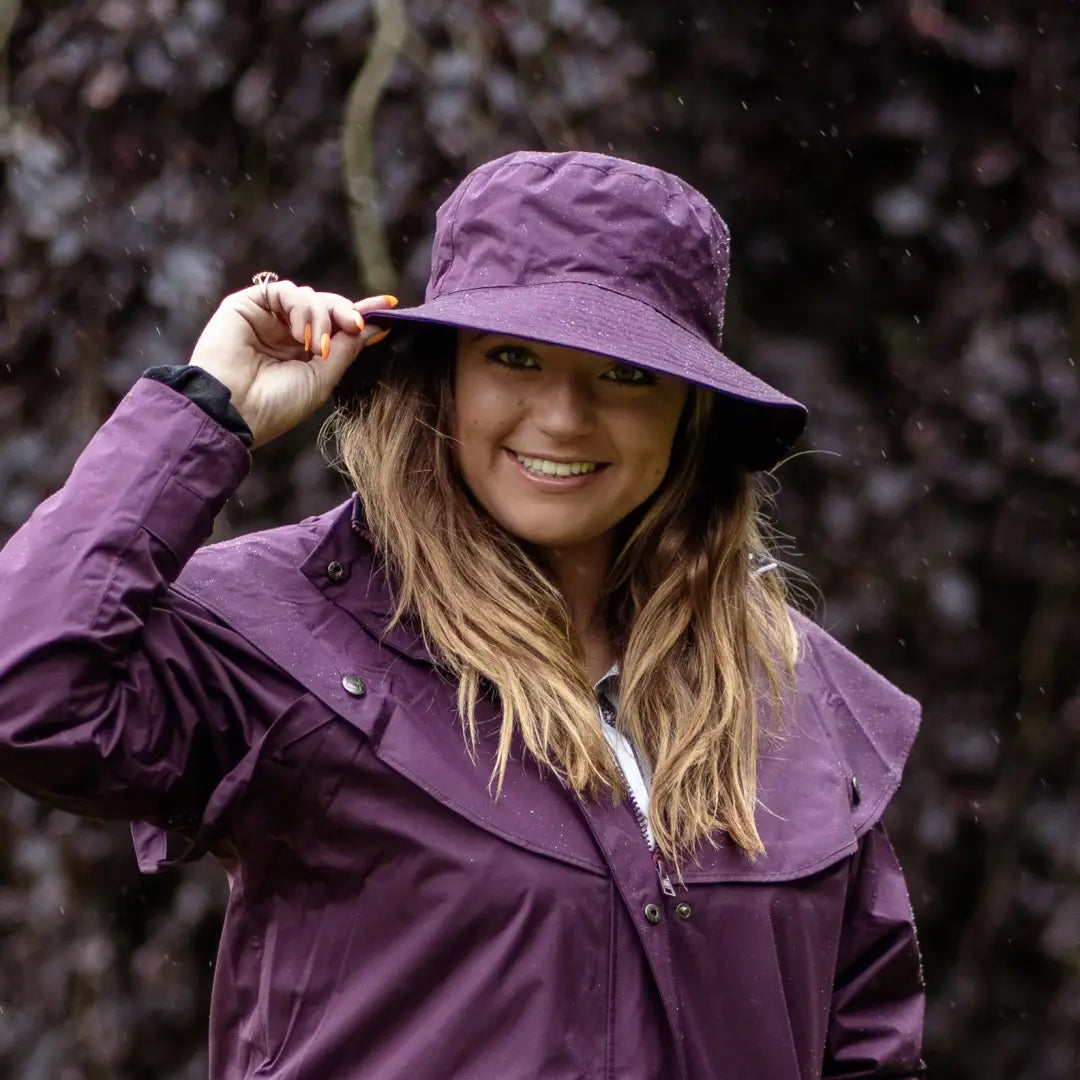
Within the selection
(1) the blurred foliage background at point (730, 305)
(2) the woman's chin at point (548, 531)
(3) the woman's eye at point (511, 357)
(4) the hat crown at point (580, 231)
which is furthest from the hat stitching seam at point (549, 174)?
(1) the blurred foliage background at point (730, 305)

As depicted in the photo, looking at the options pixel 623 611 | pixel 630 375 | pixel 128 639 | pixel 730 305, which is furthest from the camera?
pixel 730 305

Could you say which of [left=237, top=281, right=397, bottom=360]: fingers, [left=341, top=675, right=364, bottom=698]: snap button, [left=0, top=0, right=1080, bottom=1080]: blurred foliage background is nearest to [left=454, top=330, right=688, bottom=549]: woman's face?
[left=237, top=281, right=397, bottom=360]: fingers

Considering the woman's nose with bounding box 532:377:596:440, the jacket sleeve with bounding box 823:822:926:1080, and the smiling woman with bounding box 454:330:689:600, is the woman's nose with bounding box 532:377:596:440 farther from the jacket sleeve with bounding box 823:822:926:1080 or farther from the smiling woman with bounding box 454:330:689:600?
the jacket sleeve with bounding box 823:822:926:1080

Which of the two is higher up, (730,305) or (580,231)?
(580,231)

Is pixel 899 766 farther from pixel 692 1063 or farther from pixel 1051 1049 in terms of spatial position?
pixel 1051 1049

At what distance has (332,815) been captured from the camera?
5.75 ft

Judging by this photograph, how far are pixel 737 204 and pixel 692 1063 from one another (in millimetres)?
1669

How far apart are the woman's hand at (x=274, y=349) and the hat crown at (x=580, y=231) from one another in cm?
16

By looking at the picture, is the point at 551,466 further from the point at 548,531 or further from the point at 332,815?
the point at 332,815

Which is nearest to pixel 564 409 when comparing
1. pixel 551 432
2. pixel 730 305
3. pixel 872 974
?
pixel 551 432

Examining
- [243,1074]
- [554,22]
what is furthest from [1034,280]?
[243,1074]

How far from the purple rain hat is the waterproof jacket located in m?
0.30

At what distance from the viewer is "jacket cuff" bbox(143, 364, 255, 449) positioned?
1.76 metres

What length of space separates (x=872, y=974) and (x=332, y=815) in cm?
71
